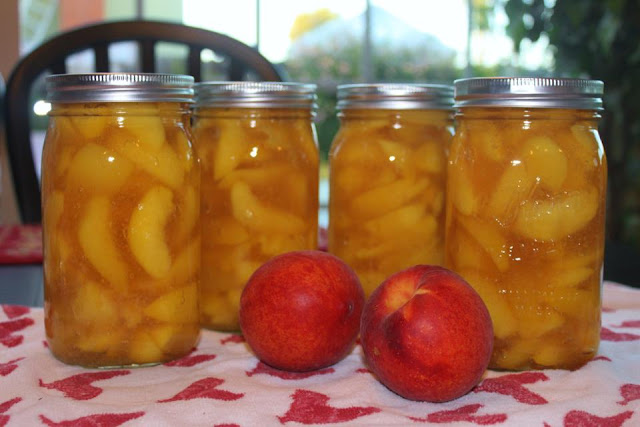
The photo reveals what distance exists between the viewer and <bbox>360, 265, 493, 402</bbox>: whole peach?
640mm

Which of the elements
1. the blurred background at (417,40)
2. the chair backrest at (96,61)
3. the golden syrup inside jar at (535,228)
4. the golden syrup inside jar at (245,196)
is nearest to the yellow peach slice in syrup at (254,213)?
the golden syrup inside jar at (245,196)

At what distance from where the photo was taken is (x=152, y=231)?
29.0 inches

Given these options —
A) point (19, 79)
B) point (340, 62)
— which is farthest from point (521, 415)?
point (340, 62)

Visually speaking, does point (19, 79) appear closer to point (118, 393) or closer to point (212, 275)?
point (212, 275)

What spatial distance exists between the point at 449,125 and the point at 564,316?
28 cm

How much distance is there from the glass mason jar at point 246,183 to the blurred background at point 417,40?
6.12 ft

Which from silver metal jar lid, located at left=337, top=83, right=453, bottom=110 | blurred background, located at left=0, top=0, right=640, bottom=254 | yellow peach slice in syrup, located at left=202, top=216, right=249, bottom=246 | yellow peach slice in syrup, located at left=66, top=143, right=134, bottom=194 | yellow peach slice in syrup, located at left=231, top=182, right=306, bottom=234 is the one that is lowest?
yellow peach slice in syrup, located at left=202, top=216, right=249, bottom=246

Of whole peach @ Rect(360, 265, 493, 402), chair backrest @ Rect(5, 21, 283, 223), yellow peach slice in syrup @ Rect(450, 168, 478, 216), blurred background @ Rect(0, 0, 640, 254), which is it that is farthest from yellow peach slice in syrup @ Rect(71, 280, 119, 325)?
blurred background @ Rect(0, 0, 640, 254)

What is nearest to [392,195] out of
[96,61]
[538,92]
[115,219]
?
[538,92]

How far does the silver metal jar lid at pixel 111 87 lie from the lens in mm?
720

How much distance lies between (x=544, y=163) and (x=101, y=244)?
0.44 meters

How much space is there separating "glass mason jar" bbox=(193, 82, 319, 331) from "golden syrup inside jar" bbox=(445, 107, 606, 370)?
20 centimetres

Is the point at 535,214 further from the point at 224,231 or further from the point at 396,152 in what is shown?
the point at 224,231

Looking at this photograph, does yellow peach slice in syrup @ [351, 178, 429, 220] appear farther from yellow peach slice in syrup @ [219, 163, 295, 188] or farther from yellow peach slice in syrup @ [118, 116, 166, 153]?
yellow peach slice in syrup @ [118, 116, 166, 153]
